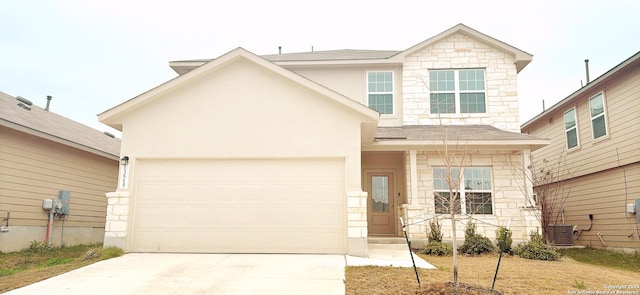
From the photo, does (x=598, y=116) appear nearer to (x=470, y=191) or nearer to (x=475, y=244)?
(x=470, y=191)

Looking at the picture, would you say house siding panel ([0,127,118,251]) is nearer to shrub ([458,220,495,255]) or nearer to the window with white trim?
the window with white trim

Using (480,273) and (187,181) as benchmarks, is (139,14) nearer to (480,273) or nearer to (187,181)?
(187,181)

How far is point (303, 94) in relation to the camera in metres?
9.04

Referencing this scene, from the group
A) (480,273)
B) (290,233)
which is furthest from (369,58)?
(480,273)

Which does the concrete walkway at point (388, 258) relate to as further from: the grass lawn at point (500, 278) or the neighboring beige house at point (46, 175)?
the neighboring beige house at point (46, 175)

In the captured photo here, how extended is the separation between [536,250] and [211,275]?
7259 mm

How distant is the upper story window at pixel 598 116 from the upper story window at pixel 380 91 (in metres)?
6.15

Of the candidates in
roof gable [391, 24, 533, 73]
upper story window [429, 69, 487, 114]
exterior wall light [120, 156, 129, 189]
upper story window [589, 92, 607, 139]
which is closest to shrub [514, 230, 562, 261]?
upper story window [429, 69, 487, 114]

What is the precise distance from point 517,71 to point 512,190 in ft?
13.8

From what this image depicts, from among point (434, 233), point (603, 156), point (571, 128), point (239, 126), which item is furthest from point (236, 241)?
point (571, 128)

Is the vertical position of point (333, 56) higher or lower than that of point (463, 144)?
higher

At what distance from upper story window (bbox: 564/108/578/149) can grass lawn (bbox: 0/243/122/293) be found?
45.2 ft

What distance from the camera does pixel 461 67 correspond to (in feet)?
41.4

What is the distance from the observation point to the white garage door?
28.2 ft
